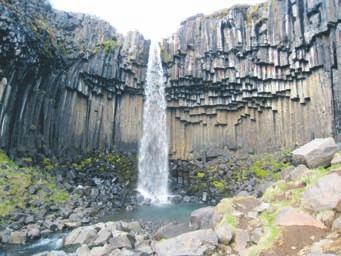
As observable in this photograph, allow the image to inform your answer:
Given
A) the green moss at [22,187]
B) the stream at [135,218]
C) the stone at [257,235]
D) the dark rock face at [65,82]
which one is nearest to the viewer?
the stone at [257,235]

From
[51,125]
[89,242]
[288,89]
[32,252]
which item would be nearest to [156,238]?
[89,242]

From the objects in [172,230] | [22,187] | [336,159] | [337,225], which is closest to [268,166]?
[22,187]

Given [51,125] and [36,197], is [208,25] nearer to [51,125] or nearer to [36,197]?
[51,125]

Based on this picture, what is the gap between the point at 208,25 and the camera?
31.8 metres

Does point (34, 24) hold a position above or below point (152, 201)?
above

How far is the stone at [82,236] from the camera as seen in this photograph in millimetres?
12266

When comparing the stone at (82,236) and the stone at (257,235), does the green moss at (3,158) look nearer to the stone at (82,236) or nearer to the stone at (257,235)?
the stone at (82,236)

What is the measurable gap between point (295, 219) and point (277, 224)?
397 millimetres

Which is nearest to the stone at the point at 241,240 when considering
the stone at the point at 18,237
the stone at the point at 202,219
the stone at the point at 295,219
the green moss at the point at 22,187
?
the stone at the point at 295,219

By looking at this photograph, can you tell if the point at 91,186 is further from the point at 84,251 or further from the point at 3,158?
the point at 84,251

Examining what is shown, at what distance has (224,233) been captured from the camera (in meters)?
7.61

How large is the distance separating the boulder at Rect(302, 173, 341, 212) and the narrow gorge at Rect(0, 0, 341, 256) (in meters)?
8.21

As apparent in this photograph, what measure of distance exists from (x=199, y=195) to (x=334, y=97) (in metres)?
13.3

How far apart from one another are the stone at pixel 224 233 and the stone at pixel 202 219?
4.74 feet
